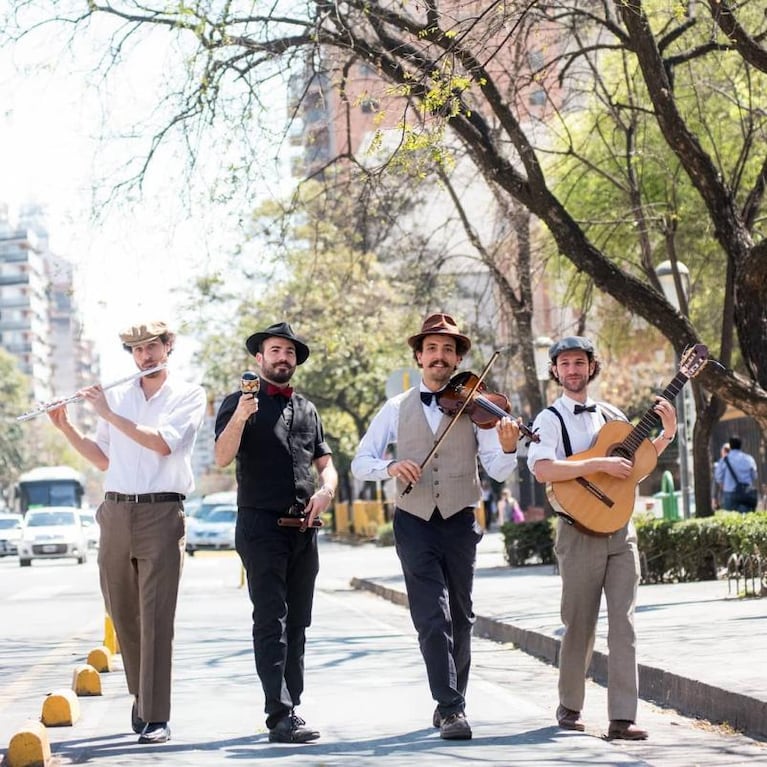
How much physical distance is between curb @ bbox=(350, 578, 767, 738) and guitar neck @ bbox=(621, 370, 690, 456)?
144 centimetres

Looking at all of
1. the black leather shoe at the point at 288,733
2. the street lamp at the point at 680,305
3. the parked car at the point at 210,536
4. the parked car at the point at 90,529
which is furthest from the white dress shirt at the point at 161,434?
the parked car at the point at 90,529

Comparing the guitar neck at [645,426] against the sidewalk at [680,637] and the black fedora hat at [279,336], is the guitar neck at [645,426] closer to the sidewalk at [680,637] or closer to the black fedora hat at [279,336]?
the sidewalk at [680,637]

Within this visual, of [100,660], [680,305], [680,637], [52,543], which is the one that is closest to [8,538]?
[52,543]

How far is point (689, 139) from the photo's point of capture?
49.5 ft

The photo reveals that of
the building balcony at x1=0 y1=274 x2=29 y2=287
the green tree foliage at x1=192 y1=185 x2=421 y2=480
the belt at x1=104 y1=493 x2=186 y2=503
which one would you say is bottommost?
the belt at x1=104 y1=493 x2=186 y2=503

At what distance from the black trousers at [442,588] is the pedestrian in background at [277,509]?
48 centimetres

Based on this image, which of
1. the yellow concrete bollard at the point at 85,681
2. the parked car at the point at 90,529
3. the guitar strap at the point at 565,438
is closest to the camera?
the guitar strap at the point at 565,438

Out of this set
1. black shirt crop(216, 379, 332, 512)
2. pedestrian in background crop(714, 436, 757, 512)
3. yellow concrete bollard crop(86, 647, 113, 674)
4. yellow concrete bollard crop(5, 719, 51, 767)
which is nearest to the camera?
yellow concrete bollard crop(5, 719, 51, 767)

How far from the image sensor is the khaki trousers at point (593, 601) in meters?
7.98

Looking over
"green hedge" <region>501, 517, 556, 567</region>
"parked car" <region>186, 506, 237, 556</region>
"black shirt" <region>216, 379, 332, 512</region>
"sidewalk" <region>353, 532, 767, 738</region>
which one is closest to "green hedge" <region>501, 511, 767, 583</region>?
"sidewalk" <region>353, 532, 767, 738</region>

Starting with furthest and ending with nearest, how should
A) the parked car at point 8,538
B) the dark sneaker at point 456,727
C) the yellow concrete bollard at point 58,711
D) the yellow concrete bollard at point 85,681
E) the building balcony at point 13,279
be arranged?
the building balcony at point 13,279, the parked car at point 8,538, the yellow concrete bollard at point 85,681, the yellow concrete bollard at point 58,711, the dark sneaker at point 456,727

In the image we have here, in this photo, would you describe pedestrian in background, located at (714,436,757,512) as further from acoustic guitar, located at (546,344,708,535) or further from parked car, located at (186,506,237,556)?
parked car, located at (186,506,237,556)

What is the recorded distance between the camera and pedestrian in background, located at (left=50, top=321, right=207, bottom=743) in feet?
25.8

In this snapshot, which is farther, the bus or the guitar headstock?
the bus
